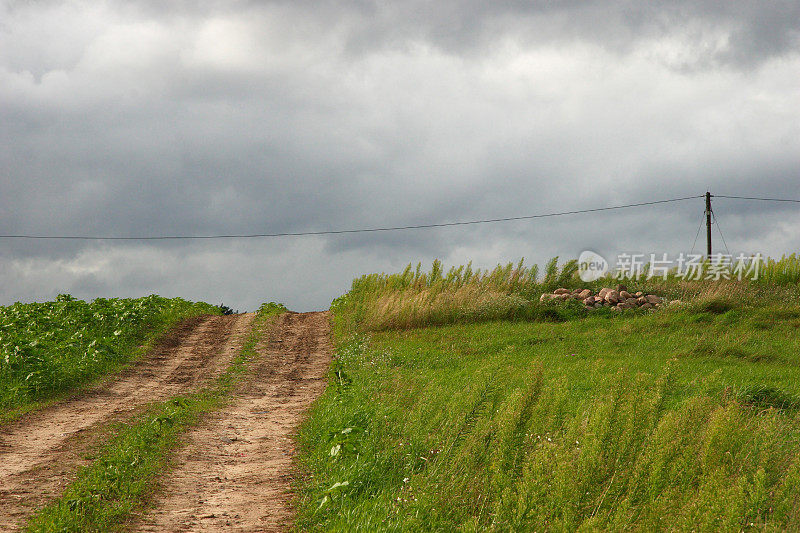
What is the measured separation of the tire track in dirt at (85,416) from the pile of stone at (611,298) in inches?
414

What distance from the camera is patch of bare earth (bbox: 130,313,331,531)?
6203 millimetres

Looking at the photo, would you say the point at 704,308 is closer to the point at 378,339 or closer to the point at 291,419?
the point at 378,339

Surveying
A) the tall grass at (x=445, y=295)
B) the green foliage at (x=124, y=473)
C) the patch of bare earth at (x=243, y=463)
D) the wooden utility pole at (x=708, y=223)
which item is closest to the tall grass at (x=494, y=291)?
the tall grass at (x=445, y=295)

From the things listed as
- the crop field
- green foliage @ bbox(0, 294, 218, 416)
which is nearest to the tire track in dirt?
the crop field

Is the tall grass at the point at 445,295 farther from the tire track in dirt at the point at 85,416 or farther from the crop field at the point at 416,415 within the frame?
the tire track in dirt at the point at 85,416

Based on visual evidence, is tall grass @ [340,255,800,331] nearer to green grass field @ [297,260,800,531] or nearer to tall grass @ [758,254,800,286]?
tall grass @ [758,254,800,286]

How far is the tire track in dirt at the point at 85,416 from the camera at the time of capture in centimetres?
709

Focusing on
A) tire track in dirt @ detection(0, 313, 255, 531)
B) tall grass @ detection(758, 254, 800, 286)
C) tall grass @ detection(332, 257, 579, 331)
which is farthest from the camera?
→ tall grass @ detection(758, 254, 800, 286)

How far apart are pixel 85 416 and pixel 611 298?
52.1 feet

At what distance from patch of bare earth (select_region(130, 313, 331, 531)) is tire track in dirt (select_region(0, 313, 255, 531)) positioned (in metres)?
1.24

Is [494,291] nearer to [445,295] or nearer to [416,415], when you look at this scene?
[445,295]

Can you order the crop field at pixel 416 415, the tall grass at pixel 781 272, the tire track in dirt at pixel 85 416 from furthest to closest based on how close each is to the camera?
the tall grass at pixel 781 272
the tire track in dirt at pixel 85 416
the crop field at pixel 416 415

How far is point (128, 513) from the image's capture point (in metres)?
6.25

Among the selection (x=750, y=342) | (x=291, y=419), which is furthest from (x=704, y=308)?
(x=291, y=419)
